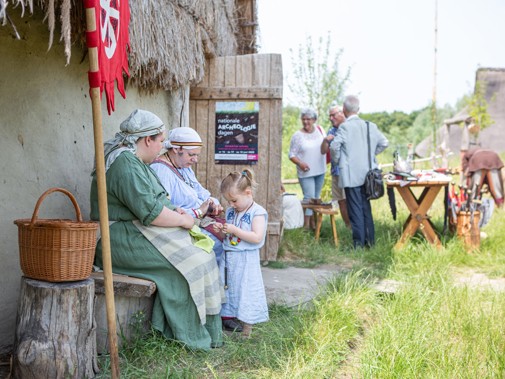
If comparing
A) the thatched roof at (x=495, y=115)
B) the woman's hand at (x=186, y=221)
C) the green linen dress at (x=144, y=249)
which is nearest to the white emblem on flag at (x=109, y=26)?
the green linen dress at (x=144, y=249)

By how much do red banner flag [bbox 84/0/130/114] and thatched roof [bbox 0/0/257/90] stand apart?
0.46 feet

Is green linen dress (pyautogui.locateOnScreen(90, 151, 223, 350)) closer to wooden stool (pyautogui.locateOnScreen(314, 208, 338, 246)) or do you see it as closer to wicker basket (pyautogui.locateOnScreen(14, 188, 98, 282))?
wicker basket (pyautogui.locateOnScreen(14, 188, 98, 282))

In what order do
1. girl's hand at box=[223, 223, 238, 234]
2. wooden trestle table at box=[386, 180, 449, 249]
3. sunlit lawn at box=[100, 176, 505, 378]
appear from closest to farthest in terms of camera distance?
Answer: sunlit lawn at box=[100, 176, 505, 378]
girl's hand at box=[223, 223, 238, 234]
wooden trestle table at box=[386, 180, 449, 249]

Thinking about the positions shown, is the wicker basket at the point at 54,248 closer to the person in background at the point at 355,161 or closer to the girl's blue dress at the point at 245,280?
the girl's blue dress at the point at 245,280

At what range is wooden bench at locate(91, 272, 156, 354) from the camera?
3.23 meters

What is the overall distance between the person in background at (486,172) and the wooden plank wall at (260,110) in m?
3.42

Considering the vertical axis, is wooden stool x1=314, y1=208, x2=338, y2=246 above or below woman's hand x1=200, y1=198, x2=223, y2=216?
below

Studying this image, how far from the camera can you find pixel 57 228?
279 centimetres

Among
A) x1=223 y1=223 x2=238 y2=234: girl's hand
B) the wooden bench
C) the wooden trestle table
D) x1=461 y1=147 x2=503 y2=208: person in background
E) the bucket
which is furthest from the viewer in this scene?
x1=461 y1=147 x2=503 y2=208: person in background

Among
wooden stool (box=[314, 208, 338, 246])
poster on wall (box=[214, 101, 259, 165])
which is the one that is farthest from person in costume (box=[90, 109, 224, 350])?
wooden stool (box=[314, 208, 338, 246])

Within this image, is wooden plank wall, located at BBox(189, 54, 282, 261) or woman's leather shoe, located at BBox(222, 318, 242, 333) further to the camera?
wooden plank wall, located at BBox(189, 54, 282, 261)

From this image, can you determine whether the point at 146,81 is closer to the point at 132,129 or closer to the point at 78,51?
the point at 78,51

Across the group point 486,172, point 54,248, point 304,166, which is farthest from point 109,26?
point 486,172

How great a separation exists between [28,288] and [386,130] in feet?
123
